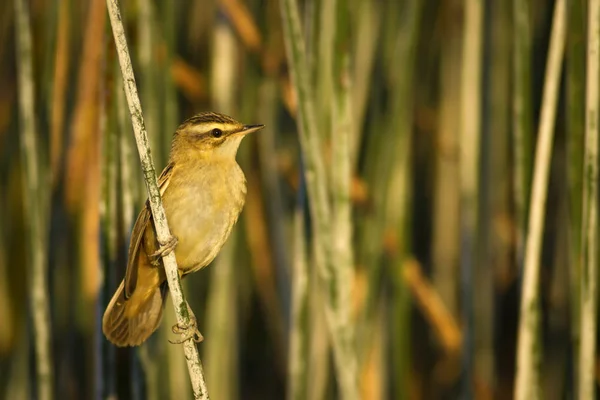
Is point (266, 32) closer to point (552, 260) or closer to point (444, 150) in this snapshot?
point (444, 150)

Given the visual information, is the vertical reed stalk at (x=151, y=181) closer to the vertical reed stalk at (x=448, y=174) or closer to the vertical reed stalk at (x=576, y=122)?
the vertical reed stalk at (x=576, y=122)

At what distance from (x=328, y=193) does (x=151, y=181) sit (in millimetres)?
1070

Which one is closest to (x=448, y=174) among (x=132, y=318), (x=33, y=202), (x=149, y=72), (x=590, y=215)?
(x=590, y=215)

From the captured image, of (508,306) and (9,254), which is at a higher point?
(9,254)

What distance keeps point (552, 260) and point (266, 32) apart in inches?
62.6

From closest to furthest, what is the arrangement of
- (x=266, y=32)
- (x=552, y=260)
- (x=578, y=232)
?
(x=578, y=232), (x=266, y=32), (x=552, y=260)

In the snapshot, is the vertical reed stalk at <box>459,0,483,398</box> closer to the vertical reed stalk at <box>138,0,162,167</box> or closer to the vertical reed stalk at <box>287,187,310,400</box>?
the vertical reed stalk at <box>287,187,310,400</box>

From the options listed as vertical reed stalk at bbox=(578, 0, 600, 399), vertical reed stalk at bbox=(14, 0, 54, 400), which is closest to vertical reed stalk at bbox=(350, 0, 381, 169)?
vertical reed stalk at bbox=(578, 0, 600, 399)

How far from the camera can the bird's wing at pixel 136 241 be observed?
233 centimetres

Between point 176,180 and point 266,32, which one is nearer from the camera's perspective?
point 176,180

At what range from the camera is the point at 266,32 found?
11.4 ft

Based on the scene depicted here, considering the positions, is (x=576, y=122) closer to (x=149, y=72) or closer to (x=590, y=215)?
(x=590, y=215)

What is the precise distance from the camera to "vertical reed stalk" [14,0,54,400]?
2619 millimetres

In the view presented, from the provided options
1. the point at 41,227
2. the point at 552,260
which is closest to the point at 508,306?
the point at 552,260
